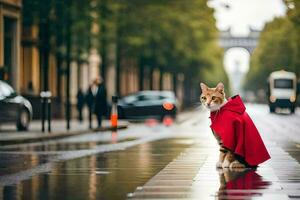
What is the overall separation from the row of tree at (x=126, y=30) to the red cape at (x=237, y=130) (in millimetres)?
18083

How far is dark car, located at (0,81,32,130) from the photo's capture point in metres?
31.9

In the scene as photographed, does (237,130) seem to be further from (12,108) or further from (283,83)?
(283,83)

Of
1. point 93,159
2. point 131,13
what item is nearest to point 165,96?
point 131,13

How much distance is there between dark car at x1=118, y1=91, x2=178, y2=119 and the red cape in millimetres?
33496

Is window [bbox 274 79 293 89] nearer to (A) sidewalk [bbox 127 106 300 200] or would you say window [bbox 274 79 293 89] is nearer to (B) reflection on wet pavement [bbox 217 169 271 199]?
(A) sidewalk [bbox 127 106 300 200]

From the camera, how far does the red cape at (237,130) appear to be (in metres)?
14.7

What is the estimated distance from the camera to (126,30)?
58.7 m

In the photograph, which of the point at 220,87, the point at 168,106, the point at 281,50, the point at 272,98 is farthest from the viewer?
the point at 281,50

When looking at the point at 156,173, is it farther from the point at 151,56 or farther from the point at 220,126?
the point at 151,56

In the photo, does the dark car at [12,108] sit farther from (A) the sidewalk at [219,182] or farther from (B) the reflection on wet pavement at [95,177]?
(A) the sidewalk at [219,182]

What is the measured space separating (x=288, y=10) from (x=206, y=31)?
22450mm

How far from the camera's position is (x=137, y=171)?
1577 cm

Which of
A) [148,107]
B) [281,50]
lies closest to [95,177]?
[148,107]

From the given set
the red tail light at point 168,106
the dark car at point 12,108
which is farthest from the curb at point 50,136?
the red tail light at point 168,106
